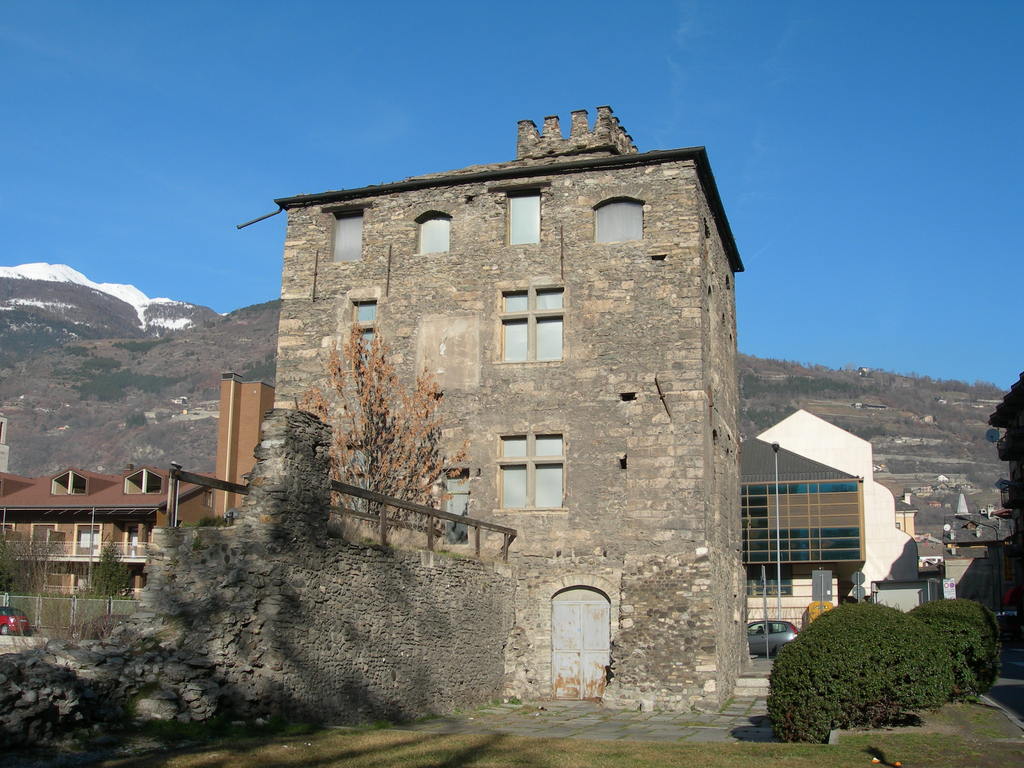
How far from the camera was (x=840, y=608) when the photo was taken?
47.2ft

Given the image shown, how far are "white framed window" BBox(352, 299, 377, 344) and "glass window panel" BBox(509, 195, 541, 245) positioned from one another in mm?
3716

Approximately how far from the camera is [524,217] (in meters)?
24.4

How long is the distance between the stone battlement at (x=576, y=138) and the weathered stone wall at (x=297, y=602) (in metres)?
12.2

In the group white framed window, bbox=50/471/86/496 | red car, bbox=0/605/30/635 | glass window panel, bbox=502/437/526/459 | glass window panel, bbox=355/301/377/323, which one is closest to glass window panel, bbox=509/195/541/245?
glass window panel, bbox=355/301/377/323

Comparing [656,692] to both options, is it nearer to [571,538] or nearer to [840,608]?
[571,538]

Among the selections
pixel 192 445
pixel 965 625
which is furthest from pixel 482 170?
pixel 192 445

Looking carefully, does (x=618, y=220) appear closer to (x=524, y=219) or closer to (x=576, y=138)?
(x=524, y=219)

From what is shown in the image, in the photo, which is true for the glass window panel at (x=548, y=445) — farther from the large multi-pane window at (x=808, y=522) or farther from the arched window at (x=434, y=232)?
the large multi-pane window at (x=808, y=522)

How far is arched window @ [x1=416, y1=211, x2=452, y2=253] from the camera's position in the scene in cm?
2481

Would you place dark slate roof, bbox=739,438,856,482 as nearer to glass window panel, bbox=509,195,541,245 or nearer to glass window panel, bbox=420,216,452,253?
glass window panel, bbox=509,195,541,245

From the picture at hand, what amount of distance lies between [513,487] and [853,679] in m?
11.1

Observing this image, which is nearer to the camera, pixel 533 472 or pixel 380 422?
pixel 533 472

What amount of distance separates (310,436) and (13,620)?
1826 centimetres

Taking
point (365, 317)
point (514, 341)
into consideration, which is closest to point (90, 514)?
point (365, 317)
